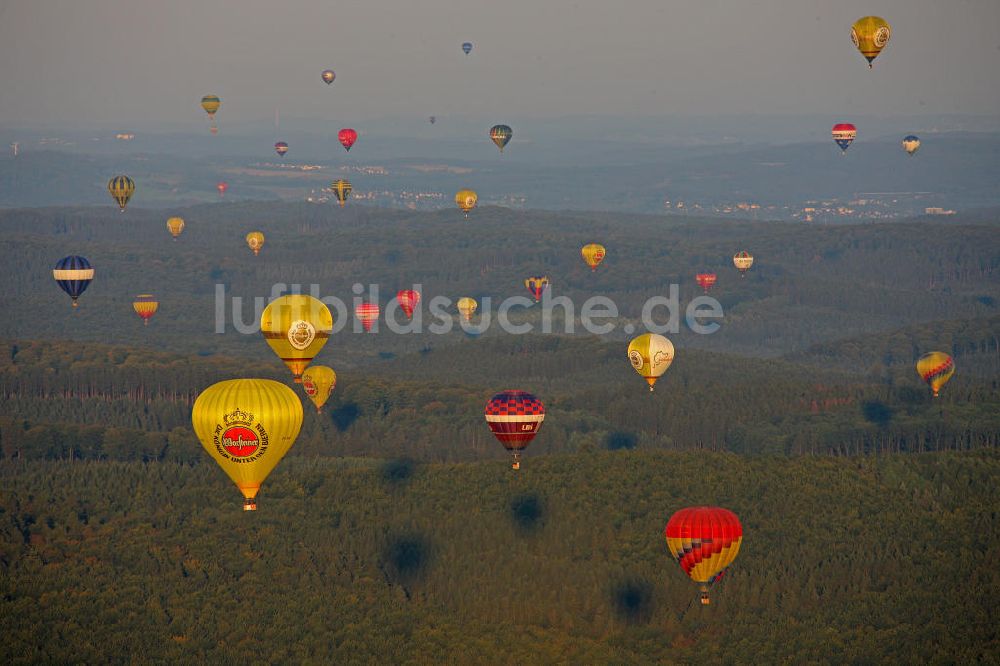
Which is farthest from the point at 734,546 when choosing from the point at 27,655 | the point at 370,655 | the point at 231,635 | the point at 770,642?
the point at 27,655

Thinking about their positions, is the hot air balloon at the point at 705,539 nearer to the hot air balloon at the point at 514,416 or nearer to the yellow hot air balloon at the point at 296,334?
the hot air balloon at the point at 514,416

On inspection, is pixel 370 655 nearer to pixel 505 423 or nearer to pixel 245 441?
pixel 505 423

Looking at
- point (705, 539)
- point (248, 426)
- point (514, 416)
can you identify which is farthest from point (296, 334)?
point (705, 539)

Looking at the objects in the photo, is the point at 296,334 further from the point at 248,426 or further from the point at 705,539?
the point at 705,539

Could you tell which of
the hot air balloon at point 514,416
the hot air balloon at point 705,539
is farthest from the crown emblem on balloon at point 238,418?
the hot air balloon at point 705,539

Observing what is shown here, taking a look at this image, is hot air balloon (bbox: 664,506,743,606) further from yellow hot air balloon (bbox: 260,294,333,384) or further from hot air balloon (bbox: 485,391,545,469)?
yellow hot air balloon (bbox: 260,294,333,384)

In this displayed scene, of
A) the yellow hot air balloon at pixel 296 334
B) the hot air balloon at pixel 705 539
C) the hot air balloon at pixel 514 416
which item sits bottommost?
the hot air balloon at pixel 705 539

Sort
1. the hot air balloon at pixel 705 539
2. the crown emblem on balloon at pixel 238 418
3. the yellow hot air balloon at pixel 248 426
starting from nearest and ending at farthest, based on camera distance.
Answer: the yellow hot air balloon at pixel 248 426, the crown emblem on balloon at pixel 238 418, the hot air balloon at pixel 705 539
